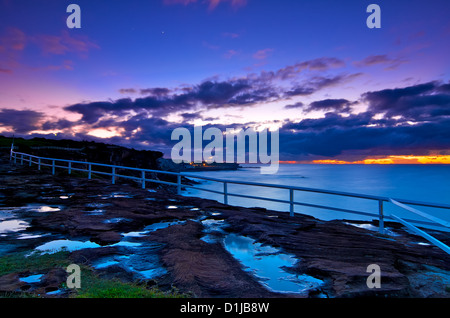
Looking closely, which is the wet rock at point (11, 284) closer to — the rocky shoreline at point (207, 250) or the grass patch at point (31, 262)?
the rocky shoreline at point (207, 250)

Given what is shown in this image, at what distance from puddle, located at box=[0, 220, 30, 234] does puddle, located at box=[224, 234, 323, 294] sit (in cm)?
497

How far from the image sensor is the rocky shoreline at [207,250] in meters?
3.69

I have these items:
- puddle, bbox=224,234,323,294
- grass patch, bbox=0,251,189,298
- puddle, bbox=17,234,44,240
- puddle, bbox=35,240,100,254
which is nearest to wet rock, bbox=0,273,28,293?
grass patch, bbox=0,251,189,298

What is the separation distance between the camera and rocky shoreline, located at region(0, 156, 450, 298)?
3691 millimetres

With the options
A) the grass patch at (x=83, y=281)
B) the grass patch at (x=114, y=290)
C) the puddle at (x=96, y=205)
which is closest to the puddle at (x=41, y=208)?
the puddle at (x=96, y=205)

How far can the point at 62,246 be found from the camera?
17.7 feet

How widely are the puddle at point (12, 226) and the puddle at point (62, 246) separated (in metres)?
1.73

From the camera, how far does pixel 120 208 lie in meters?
9.30

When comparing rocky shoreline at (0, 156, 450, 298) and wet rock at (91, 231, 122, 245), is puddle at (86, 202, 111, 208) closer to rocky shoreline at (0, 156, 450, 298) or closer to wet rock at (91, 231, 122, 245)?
rocky shoreline at (0, 156, 450, 298)

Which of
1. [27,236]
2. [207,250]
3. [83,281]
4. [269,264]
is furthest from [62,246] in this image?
[269,264]

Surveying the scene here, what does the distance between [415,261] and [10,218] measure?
9.69 m

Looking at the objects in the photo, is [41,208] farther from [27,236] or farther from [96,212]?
[27,236]
